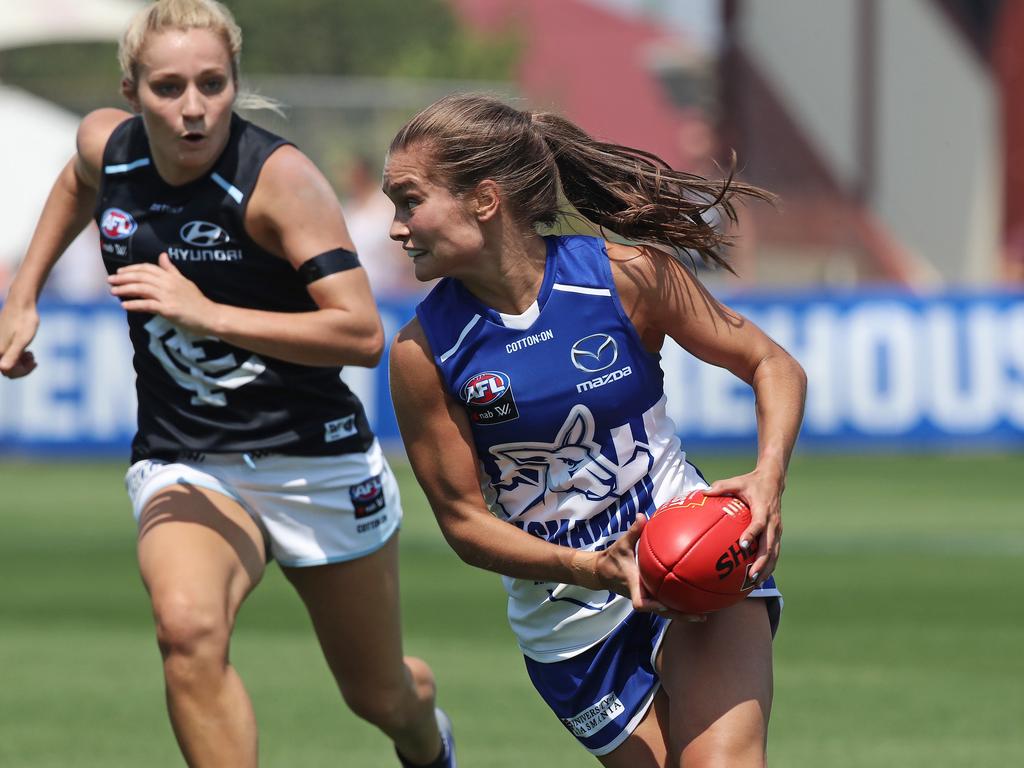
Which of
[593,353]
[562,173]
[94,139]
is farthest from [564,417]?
[94,139]

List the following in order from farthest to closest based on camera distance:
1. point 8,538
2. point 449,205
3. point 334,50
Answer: point 334,50, point 8,538, point 449,205

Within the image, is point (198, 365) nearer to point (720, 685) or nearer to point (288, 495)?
point (288, 495)

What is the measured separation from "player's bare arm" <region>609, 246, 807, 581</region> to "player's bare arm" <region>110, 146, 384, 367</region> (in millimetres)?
926

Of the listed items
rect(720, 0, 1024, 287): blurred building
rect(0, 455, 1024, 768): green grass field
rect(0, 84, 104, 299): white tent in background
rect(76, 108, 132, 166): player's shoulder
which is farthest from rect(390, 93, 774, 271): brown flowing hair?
rect(0, 84, 104, 299): white tent in background

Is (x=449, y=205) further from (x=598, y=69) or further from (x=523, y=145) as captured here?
(x=598, y=69)

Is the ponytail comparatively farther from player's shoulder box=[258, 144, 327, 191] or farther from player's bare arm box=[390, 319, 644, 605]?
player's shoulder box=[258, 144, 327, 191]

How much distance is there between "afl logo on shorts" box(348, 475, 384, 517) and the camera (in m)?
5.38

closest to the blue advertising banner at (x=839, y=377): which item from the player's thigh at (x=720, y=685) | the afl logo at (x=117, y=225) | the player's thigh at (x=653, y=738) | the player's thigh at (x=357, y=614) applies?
the player's thigh at (x=357, y=614)

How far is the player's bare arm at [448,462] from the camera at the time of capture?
427cm

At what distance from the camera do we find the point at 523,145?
433cm

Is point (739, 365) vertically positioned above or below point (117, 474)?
above

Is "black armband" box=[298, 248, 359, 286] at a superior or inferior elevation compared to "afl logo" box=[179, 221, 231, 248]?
inferior

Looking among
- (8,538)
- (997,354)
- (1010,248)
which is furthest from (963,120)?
(8,538)

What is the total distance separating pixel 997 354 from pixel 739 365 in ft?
38.0
